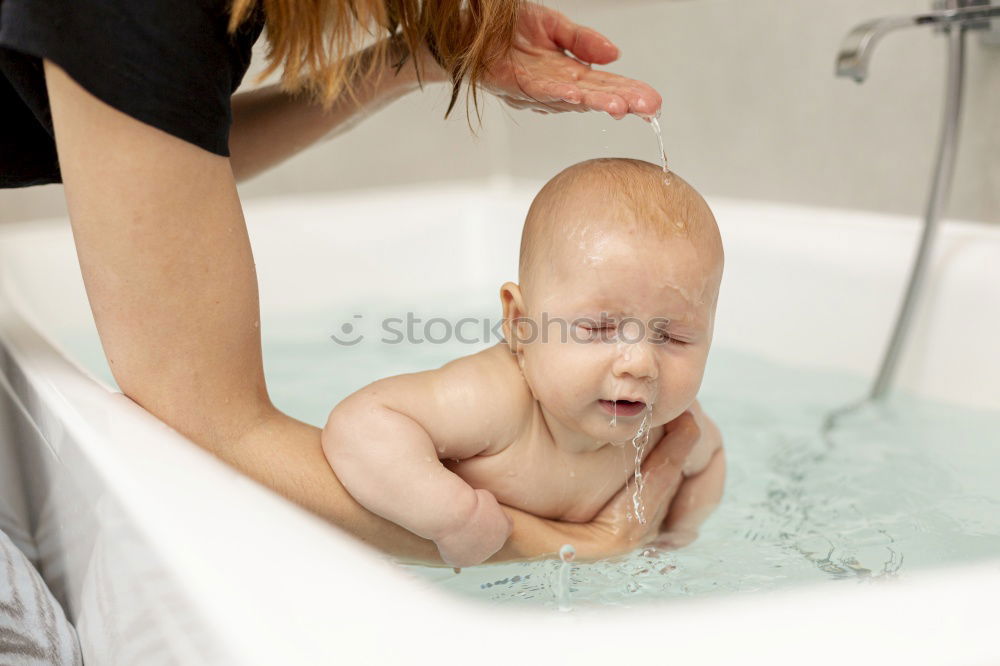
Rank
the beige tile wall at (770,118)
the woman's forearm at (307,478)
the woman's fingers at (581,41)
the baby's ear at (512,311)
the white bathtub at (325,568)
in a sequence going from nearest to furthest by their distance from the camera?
1. the white bathtub at (325,568)
2. the woman's forearm at (307,478)
3. the baby's ear at (512,311)
4. the woman's fingers at (581,41)
5. the beige tile wall at (770,118)

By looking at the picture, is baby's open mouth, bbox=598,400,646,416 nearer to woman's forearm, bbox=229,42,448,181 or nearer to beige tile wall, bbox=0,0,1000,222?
woman's forearm, bbox=229,42,448,181

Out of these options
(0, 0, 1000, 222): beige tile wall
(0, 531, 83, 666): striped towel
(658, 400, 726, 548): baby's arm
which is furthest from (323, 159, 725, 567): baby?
(0, 0, 1000, 222): beige tile wall

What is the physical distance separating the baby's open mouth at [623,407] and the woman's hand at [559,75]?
0.83 feet

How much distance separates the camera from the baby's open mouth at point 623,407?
0.85 m

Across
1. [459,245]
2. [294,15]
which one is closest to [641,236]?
[294,15]

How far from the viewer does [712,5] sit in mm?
1996

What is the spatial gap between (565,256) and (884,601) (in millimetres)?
462

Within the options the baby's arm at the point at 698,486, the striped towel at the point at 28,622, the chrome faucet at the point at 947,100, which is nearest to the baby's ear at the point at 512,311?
the baby's arm at the point at 698,486

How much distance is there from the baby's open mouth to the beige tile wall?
32.2 inches

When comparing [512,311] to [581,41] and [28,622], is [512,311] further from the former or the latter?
[28,622]

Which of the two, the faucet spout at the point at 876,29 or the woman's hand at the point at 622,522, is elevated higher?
the faucet spout at the point at 876,29

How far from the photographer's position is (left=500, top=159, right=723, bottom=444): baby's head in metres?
0.83

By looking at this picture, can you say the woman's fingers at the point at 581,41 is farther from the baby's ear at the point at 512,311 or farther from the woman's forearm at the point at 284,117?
the baby's ear at the point at 512,311

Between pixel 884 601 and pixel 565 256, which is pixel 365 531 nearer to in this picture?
pixel 565 256
